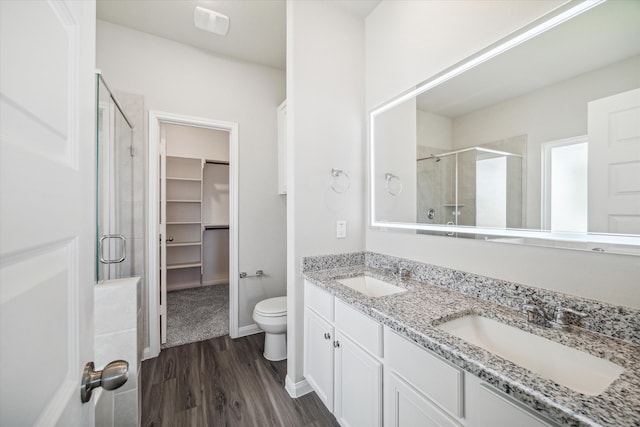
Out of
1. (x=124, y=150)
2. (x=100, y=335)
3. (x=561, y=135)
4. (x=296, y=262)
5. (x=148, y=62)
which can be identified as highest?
(x=148, y=62)

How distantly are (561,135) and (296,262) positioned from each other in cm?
153

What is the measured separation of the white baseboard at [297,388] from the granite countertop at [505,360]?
87cm

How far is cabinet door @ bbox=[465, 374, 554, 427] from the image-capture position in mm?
700

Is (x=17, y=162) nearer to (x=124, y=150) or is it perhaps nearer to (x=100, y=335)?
(x=100, y=335)

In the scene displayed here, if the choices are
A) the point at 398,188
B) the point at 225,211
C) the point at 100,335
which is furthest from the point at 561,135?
the point at 225,211

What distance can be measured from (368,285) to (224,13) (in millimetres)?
2409

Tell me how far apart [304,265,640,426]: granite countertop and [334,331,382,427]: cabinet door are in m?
0.25

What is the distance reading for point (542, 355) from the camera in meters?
0.96

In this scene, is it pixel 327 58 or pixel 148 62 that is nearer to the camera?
pixel 327 58

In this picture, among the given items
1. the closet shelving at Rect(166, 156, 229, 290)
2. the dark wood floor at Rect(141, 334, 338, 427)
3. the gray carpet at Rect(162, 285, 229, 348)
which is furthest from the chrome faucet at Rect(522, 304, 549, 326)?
the closet shelving at Rect(166, 156, 229, 290)

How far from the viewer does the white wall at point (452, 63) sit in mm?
982

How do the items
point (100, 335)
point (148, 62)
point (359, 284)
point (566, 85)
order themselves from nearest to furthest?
point (566, 85)
point (100, 335)
point (359, 284)
point (148, 62)

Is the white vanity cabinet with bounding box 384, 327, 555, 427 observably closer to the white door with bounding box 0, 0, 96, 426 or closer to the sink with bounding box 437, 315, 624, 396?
the sink with bounding box 437, 315, 624, 396

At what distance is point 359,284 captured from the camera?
6.06ft
